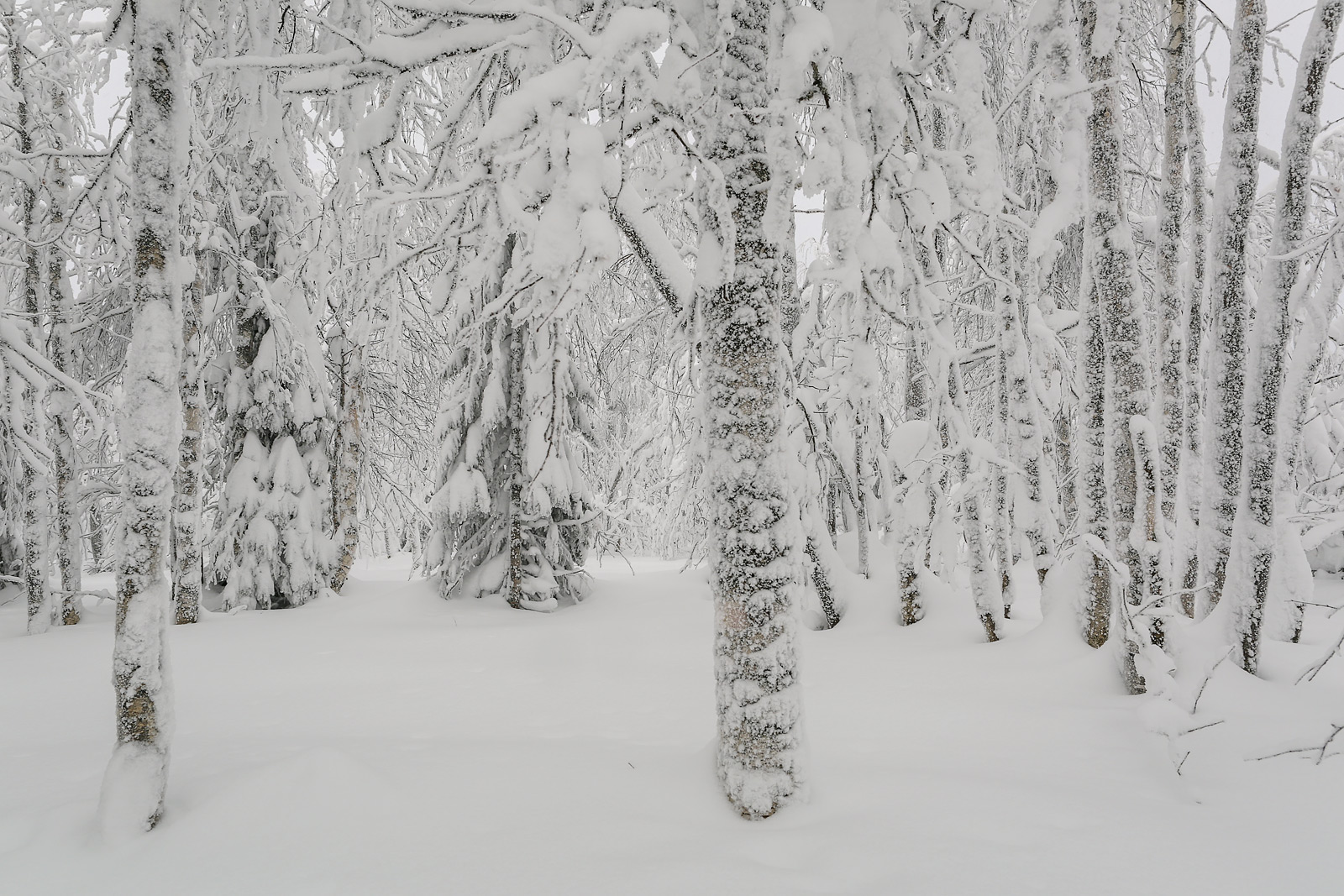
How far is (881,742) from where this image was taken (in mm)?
3203

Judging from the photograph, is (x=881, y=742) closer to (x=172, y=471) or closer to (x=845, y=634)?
(x=845, y=634)

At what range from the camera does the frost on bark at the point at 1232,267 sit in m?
4.02

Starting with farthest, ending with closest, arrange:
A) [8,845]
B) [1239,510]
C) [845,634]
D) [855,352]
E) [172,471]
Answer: [845,634] → [1239,510] → [855,352] → [172,471] → [8,845]

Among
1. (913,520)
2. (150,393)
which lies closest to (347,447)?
(150,393)

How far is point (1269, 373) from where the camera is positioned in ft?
12.6

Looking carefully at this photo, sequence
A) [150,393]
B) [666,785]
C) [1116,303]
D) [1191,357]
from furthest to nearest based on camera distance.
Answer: [1191,357]
[1116,303]
[666,785]
[150,393]

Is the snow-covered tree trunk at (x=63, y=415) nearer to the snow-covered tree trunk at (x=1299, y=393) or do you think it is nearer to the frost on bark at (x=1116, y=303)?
the frost on bark at (x=1116, y=303)

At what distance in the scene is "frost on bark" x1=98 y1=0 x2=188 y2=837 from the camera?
2.49 meters

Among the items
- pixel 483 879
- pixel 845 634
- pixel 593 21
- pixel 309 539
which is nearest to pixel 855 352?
pixel 593 21

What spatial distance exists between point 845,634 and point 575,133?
470cm

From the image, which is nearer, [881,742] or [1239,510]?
[881,742]

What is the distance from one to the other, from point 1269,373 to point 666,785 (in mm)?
3813

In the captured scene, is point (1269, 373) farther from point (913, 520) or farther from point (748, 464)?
point (748, 464)

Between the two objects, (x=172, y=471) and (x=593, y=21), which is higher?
(x=593, y=21)
